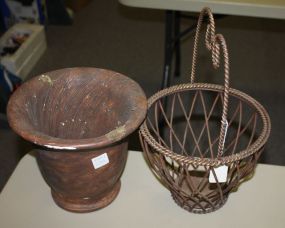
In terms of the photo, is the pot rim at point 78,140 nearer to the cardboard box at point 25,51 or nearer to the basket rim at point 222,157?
the basket rim at point 222,157

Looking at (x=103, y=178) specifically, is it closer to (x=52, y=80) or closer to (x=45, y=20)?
(x=52, y=80)

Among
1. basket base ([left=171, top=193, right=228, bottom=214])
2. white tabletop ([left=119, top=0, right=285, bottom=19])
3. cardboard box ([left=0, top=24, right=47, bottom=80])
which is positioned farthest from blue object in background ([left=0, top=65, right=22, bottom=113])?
basket base ([left=171, top=193, right=228, bottom=214])

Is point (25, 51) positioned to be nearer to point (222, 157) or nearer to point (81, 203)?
point (81, 203)

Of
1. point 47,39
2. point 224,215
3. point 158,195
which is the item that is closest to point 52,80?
point 158,195

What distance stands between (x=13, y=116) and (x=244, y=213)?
1.74ft

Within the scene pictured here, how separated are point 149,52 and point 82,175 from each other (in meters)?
1.78

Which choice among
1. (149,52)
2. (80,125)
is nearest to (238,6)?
(80,125)

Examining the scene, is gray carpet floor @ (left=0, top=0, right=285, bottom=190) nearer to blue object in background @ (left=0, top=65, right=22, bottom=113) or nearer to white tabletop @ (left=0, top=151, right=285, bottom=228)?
blue object in background @ (left=0, top=65, right=22, bottom=113)

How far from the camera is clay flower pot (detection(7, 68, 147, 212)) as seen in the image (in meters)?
0.75

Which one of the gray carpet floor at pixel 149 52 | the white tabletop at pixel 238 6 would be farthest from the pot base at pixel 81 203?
the gray carpet floor at pixel 149 52

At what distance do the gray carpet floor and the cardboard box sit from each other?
47 mm

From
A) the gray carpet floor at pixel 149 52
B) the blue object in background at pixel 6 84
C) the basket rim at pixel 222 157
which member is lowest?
the gray carpet floor at pixel 149 52

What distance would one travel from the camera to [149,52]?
2490 millimetres

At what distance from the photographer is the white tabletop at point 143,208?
2.83 feet
